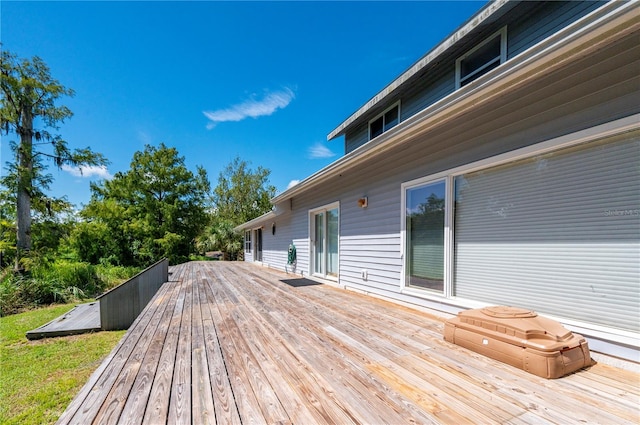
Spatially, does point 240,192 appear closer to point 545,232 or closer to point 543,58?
point 545,232

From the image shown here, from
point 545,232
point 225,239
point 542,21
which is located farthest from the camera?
point 225,239

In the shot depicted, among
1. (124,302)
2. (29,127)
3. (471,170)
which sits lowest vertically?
(124,302)

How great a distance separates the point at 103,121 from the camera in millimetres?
11555

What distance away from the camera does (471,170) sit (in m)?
3.11

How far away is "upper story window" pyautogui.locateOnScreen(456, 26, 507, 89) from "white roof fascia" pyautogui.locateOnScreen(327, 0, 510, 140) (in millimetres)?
394

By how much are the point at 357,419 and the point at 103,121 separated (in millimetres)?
15251

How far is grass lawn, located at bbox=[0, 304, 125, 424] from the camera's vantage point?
263 cm

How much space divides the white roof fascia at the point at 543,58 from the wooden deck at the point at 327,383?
228 centimetres

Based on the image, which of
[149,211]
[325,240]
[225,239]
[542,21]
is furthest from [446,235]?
[149,211]

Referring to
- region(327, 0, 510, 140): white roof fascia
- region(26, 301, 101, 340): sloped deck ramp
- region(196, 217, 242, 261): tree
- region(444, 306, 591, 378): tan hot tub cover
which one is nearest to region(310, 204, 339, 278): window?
region(327, 0, 510, 140): white roof fascia

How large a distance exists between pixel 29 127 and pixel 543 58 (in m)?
14.5

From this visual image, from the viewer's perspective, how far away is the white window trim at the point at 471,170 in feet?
6.67

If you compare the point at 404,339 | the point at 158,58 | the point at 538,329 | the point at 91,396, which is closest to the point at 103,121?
the point at 158,58

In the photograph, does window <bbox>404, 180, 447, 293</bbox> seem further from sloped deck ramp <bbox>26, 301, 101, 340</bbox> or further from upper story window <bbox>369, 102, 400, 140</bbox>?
sloped deck ramp <bbox>26, 301, 101, 340</bbox>
